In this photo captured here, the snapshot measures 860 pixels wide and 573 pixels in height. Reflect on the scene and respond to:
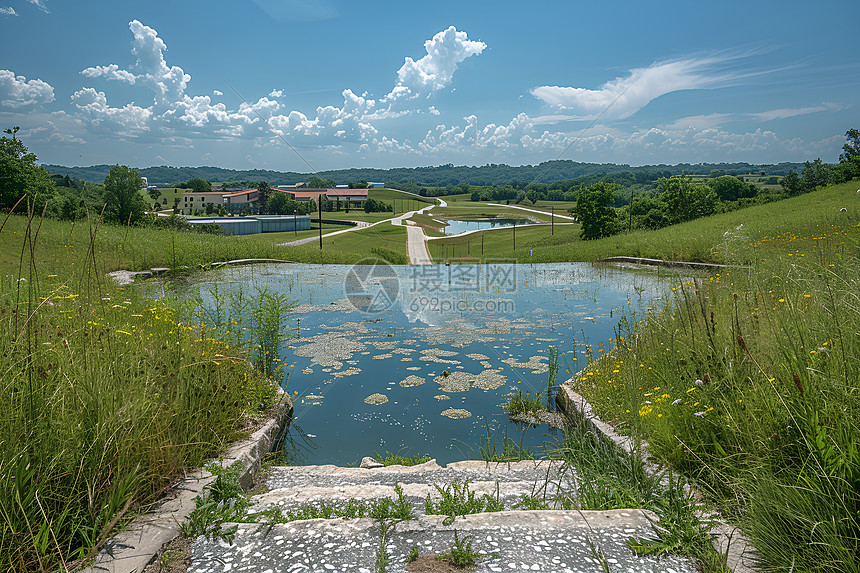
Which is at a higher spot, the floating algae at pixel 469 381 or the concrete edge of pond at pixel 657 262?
the concrete edge of pond at pixel 657 262

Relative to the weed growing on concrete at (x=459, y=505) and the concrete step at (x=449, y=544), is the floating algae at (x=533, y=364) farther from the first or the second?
the concrete step at (x=449, y=544)

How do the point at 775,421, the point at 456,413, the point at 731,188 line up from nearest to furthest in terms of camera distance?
1. the point at 775,421
2. the point at 456,413
3. the point at 731,188

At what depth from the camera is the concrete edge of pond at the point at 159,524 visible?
5.99ft

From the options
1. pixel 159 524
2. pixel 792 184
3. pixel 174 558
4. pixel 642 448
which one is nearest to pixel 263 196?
pixel 792 184

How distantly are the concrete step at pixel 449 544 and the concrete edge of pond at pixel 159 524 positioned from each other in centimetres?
17

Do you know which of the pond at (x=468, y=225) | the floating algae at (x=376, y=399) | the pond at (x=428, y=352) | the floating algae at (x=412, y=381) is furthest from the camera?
the pond at (x=468, y=225)

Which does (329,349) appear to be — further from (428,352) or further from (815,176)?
(815,176)

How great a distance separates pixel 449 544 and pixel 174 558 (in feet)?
3.78

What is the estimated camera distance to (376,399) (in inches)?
184

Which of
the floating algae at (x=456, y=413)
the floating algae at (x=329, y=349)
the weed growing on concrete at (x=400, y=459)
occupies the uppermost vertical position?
the floating algae at (x=329, y=349)

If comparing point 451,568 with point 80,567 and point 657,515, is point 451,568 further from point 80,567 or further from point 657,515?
point 80,567

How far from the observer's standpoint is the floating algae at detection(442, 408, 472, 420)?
170 inches

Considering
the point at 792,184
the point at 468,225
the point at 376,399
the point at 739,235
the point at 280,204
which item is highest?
the point at 280,204

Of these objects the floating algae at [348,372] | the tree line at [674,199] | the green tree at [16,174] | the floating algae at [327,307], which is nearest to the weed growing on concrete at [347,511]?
the floating algae at [348,372]
